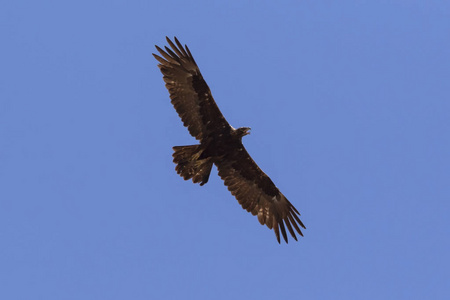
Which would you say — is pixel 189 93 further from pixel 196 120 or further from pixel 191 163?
pixel 191 163

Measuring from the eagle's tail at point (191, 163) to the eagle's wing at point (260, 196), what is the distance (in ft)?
2.83

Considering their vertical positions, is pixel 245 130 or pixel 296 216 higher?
pixel 245 130

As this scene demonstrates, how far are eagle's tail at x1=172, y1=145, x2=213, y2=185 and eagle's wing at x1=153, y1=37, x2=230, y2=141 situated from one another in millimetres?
418

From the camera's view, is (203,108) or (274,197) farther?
(274,197)

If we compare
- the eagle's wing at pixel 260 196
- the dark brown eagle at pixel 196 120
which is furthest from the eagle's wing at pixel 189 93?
the eagle's wing at pixel 260 196

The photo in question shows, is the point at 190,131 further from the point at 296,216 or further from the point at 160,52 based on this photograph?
the point at 296,216

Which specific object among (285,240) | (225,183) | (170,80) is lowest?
(285,240)

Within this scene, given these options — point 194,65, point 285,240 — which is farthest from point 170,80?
point 285,240

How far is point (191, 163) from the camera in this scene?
71.7ft

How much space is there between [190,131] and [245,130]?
1522 mm

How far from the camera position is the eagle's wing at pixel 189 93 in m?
21.6

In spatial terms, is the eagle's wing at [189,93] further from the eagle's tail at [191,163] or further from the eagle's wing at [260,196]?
the eagle's wing at [260,196]

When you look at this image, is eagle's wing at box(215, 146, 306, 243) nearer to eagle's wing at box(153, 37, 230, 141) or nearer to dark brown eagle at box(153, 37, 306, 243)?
dark brown eagle at box(153, 37, 306, 243)

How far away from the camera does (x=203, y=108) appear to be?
854 inches
